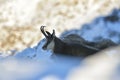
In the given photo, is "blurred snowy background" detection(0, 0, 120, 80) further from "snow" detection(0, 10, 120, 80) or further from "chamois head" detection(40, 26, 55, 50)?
"chamois head" detection(40, 26, 55, 50)

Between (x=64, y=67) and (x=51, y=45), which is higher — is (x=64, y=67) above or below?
below

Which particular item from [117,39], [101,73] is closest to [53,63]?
[101,73]

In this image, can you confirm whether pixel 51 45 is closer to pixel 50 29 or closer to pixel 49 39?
pixel 49 39

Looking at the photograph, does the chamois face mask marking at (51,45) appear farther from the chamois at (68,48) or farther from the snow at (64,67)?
the snow at (64,67)

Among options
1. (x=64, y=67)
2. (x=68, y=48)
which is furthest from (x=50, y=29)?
(x=64, y=67)

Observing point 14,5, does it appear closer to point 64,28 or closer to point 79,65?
point 64,28

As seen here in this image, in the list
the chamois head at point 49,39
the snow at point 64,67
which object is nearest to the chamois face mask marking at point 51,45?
the chamois head at point 49,39

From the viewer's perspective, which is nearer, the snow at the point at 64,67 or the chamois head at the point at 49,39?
the snow at the point at 64,67

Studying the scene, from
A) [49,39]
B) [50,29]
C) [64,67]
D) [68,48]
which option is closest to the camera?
[64,67]
